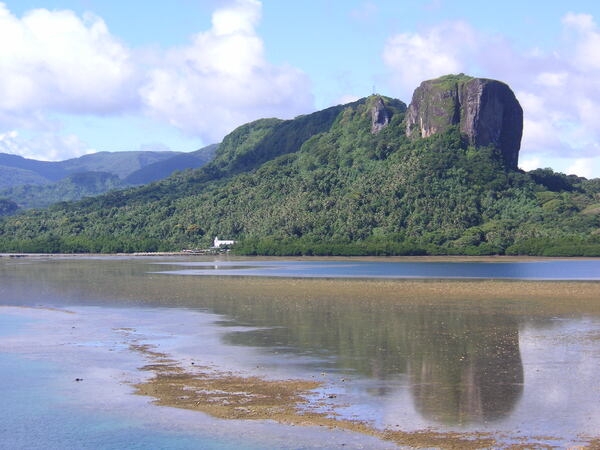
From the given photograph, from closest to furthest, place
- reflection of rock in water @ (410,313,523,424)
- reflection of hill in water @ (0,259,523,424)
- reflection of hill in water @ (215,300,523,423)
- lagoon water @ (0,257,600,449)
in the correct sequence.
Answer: lagoon water @ (0,257,600,449)
reflection of rock in water @ (410,313,523,424)
reflection of hill in water @ (215,300,523,423)
reflection of hill in water @ (0,259,523,424)

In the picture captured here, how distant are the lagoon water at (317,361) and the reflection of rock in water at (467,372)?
0.07 m

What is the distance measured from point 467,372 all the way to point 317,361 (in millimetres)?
6523

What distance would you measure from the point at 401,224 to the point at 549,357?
150m

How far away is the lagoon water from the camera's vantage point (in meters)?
25.4

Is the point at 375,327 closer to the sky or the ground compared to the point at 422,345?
closer to the sky

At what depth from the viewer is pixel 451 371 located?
33.9 meters

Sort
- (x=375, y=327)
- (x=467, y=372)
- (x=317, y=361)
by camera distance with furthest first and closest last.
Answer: (x=375, y=327), (x=317, y=361), (x=467, y=372)

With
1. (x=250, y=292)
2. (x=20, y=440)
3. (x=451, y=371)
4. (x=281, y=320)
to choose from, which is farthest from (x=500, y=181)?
(x=20, y=440)

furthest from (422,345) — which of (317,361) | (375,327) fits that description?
(375,327)

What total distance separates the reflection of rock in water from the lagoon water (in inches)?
2.7

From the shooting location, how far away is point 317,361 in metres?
36.6

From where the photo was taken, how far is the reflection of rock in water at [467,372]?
27.6 metres

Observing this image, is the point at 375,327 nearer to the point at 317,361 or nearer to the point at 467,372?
the point at 317,361

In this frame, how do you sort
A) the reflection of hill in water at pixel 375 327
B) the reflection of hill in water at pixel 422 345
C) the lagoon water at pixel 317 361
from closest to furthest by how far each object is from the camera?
the lagoon water at pixel 317 361 → the reflection of hill in water at pixel 422 345 → the reflection of hill in water at pixel 375 327
